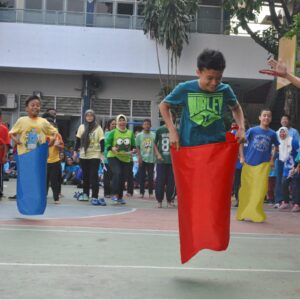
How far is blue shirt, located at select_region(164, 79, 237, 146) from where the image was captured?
438 cm

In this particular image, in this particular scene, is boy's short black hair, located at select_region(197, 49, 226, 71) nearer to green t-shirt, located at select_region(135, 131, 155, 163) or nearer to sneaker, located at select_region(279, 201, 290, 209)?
sneaker, located at select_region(279, 201, 290, 209)

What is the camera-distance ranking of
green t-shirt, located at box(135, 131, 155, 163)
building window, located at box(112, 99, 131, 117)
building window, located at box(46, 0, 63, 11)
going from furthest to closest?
building window, located at box(112, 99, 131, 117), building window, located at box(46, 0, 63, 11), green t-shirt, located at box(135, 131, 155, 163)

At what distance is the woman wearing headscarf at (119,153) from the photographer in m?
10.4

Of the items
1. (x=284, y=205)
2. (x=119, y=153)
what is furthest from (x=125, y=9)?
(x=284, y=205)

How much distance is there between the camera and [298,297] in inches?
151

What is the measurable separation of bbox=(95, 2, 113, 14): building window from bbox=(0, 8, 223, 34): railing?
556mm

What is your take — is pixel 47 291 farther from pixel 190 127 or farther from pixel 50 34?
pixel 50 34

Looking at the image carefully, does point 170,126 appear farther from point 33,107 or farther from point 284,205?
point 284,205

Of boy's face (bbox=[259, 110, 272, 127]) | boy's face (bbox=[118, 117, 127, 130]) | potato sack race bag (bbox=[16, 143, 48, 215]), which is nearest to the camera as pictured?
potato sack race bag (bbox=[16, 143, 48, 215])

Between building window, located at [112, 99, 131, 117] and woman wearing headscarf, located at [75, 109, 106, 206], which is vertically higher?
building window, located at [112, 99, 131, 117]

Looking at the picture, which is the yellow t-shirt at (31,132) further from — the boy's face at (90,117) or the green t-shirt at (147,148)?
the green t-shirt at (147,148)

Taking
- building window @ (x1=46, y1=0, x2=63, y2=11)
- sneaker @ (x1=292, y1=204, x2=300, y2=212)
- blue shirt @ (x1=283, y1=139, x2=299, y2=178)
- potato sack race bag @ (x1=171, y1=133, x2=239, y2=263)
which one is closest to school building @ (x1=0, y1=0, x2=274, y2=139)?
building window @ (x1=46, y1=0, x2=63, y2=11)

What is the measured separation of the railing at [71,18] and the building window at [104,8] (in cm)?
56

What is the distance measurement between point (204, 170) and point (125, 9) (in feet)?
66.7
